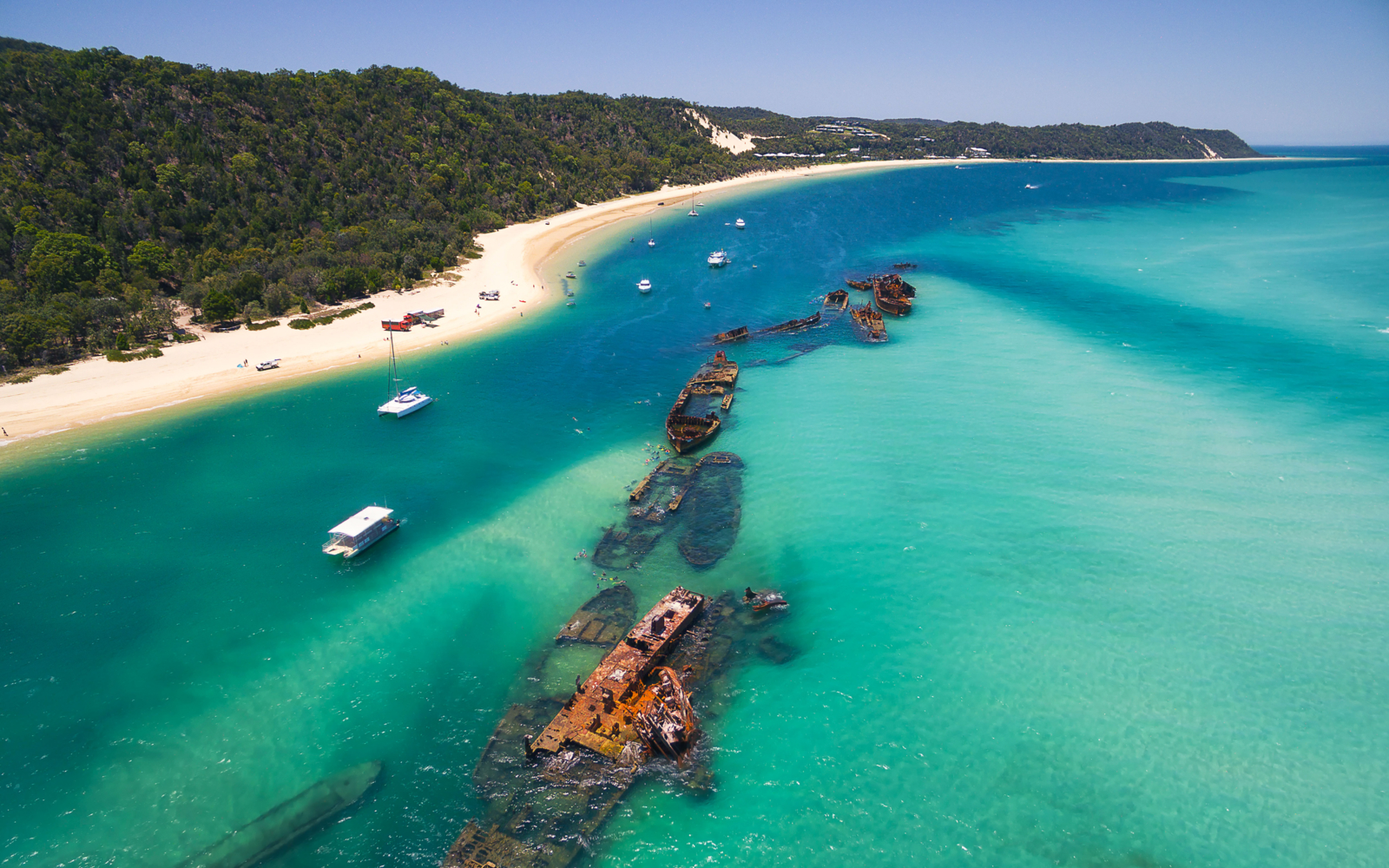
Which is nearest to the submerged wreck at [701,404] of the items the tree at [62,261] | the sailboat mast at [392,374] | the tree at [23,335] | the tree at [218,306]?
the sailboat mast at [392,374]

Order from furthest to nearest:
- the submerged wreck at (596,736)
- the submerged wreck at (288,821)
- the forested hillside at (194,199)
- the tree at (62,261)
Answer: the forested hillside at (194,199), the tree at (62,261), the submerged wreck at (596,736), the submerged wreck at (288,821)

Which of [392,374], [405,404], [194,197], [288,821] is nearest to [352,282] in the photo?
[392,374]

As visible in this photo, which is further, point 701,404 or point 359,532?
point 701,404

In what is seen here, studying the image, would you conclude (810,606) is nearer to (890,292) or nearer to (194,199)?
(890,292)

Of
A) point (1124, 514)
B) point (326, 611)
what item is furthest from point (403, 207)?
point (1124, 514)

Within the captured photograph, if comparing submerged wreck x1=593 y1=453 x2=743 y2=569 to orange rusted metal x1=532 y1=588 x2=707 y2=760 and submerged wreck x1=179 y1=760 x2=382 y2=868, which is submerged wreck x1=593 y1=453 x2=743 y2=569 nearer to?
orange rusted metal x1=532 y1=588 x2=707 y2=760

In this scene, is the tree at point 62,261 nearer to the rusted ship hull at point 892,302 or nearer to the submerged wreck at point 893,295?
the rusted ship hull at point 892,302

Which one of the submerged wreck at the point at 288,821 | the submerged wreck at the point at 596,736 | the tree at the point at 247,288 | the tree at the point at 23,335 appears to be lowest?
the submerged wreck at the point at 288,821
